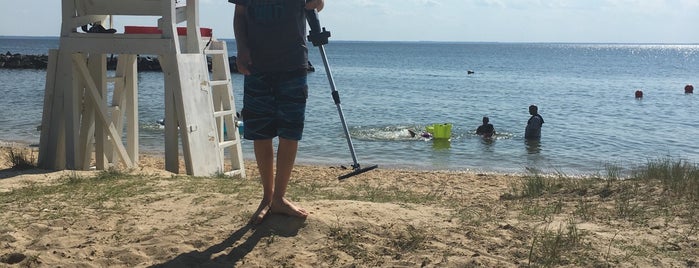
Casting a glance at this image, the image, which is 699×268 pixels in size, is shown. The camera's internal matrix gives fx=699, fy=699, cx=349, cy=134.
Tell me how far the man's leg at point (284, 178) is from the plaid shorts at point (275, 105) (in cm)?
8

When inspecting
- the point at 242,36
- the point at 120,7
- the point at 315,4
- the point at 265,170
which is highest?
the point at 120,7

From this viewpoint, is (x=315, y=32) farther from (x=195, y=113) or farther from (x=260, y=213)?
(x=195, y=113)

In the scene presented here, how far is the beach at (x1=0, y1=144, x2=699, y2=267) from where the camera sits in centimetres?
452

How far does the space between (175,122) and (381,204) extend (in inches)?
140

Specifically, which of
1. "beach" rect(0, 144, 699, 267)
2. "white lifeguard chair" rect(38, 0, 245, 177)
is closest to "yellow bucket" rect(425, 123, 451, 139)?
"white lifeguard chair" rect(38, 0, 245, 177)

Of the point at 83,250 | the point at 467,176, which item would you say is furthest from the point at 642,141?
the point at 83,250

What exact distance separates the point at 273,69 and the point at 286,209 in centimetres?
100

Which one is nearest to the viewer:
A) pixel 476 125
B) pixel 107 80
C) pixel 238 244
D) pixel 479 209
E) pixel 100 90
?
pixel 238 244

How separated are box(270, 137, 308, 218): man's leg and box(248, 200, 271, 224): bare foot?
2.0 inches

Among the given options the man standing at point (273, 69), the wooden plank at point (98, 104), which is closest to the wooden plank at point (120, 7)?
the wooden plank at point (98, 104)

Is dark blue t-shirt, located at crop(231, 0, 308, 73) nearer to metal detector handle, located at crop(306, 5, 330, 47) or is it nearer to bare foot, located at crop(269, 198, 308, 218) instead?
metal detector handle, located at crop(306, 5, 330, 47)

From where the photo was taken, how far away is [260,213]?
16.3ft

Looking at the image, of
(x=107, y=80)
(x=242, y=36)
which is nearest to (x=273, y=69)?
(x=242, y=36)

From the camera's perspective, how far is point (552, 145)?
20.8 metres
